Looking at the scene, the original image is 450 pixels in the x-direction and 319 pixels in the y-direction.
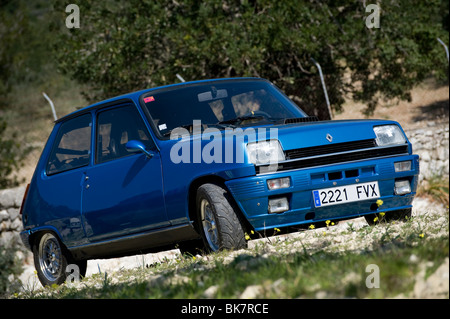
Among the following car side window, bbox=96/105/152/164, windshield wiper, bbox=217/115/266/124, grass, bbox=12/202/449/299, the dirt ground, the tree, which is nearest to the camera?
grass, bbox=12/202/449/299

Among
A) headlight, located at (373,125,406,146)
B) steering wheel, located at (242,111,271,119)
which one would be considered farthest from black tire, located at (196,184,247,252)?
headlight, located at (373,125,406,146)

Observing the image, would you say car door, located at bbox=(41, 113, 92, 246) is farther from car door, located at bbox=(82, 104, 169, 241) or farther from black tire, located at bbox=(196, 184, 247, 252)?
black tire, located at bbox=(196, 184, 247, 252)

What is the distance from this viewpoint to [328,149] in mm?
6027

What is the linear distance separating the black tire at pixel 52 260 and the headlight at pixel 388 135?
3.39m

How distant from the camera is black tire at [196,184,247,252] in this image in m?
5.80

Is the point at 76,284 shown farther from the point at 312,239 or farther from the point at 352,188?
the point at 352,188

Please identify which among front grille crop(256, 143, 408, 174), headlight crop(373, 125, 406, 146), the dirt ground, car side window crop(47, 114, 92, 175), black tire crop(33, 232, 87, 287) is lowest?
black tire crop(33, 232, 87, 287)

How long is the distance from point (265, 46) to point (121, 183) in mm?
9956

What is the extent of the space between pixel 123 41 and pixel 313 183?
1204cm

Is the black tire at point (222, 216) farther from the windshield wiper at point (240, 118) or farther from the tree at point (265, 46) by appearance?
the tree at point (265, 46)

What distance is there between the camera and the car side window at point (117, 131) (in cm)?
682

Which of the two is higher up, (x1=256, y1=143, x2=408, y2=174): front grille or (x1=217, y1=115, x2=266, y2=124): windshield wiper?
(x1=217, y1=115, x2=266, y2=124): windshield wiper

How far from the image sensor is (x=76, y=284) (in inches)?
263

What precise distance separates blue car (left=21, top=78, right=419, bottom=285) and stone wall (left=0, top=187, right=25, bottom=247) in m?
6.58
